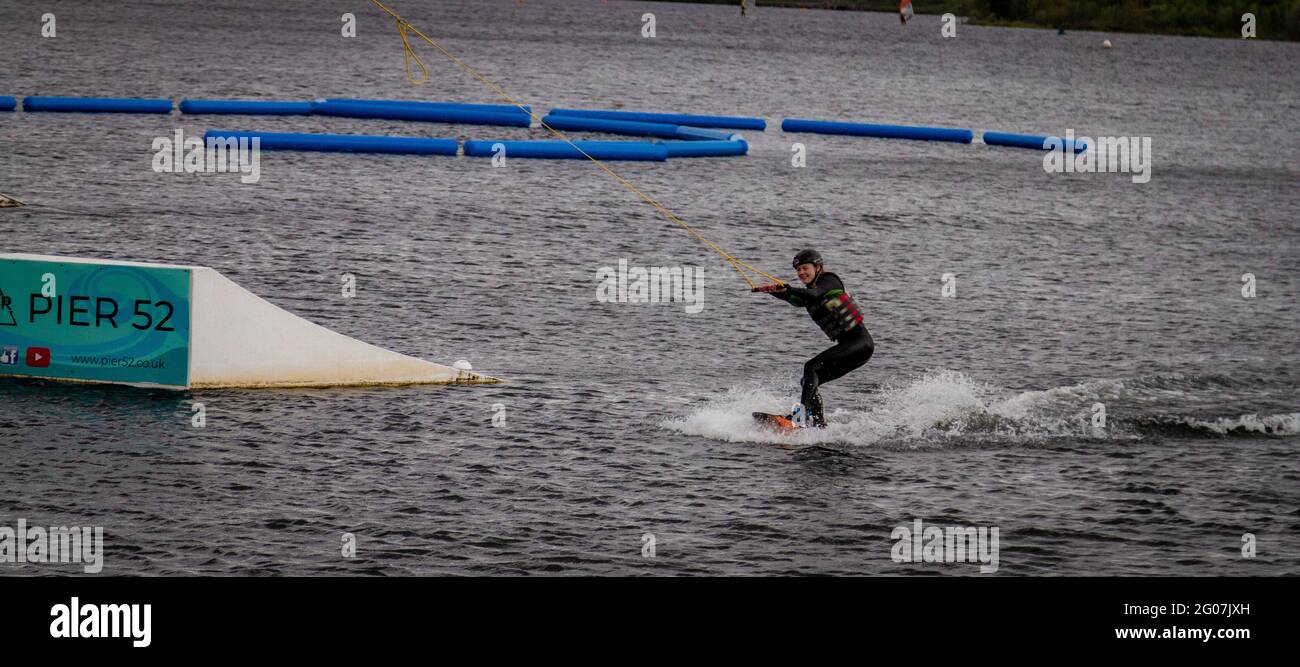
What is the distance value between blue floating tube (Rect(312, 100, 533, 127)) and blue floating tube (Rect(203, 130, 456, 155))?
8.35m

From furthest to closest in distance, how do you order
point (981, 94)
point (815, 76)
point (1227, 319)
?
point (815, 76) < point (981, 94) < point (1227, 319)

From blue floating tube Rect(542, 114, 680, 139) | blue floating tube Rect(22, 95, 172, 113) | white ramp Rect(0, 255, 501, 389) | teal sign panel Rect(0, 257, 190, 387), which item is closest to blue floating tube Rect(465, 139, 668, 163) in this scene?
blue floating tube Rect(542, 114, 680, 139)

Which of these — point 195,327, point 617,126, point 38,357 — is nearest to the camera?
point 195,327

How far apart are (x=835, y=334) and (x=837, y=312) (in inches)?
12.3

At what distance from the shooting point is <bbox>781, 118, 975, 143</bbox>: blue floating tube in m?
58.7

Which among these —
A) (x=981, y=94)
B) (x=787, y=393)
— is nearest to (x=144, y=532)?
(x=787, y=393)

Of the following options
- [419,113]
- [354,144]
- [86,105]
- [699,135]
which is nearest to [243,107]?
[86,105]

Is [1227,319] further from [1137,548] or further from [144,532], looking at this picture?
[144,532]

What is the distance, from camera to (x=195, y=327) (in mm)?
19938

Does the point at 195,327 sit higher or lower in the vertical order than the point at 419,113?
lower

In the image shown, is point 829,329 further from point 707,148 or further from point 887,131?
point 887,131

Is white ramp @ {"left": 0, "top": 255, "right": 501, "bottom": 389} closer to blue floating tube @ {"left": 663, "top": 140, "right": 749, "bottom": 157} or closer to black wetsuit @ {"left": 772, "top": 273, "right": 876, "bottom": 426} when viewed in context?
black wetsuit @ {"left": 772, "top": 273, "right": 876, "bottom": 426}

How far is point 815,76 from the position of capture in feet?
368
